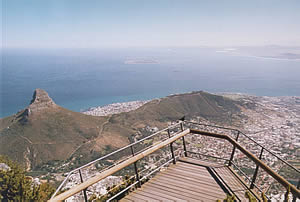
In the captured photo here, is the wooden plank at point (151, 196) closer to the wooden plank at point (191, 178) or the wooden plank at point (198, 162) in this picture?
the wooden plank at point (191, 178)

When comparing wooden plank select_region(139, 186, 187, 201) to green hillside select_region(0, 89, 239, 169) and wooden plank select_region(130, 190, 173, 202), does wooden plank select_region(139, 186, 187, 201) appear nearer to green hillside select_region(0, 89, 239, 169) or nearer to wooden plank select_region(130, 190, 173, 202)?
wooden plank select_region(130, 190, 173, 202)

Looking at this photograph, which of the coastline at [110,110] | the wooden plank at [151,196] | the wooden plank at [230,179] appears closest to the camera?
the wooden plank at [151,196]

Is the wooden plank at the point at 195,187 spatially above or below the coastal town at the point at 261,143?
above

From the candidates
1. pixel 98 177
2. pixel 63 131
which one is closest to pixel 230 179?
pixel 98 177

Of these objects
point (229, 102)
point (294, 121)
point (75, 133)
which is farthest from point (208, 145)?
point (229, 102)

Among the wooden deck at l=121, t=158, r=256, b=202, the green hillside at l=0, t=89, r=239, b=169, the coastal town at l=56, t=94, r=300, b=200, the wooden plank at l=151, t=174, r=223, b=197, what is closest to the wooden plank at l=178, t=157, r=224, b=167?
the wooden deck at l=121, t=158, r=256, b=202

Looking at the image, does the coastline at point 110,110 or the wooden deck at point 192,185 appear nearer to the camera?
the wooden deck at point 192,185

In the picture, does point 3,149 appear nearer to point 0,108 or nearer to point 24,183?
point 24,183

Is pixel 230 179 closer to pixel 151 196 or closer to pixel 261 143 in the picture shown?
pixel 151 196

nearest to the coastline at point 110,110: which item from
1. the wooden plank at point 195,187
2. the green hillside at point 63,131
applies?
the green hillside at point 63,131
